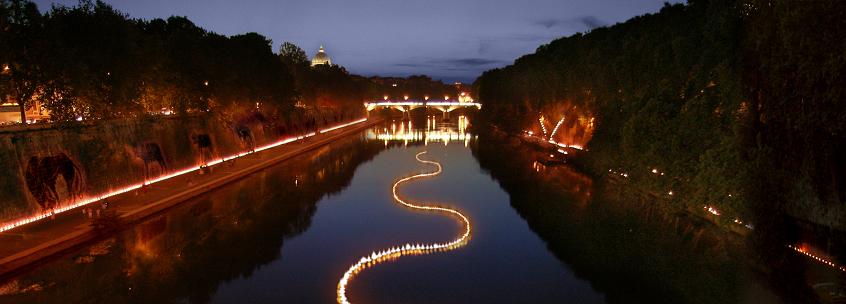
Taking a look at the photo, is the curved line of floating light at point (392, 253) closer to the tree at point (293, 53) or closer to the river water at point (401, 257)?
the river water at point (401, 257)

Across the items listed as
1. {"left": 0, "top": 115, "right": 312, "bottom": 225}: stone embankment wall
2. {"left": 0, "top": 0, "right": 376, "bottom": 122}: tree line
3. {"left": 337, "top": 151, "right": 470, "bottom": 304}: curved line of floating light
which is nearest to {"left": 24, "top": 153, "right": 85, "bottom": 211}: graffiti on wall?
{"left": 0, "top": 115, "right": 312, "bottom": 225}: stone embankment wall

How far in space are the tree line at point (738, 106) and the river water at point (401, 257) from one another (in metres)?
2.35

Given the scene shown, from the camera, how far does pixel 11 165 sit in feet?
67.9

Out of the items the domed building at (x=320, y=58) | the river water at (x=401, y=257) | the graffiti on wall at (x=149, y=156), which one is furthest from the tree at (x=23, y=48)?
the domed building at (x=320, y=58)

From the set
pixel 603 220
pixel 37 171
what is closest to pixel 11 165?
pixel 37 171

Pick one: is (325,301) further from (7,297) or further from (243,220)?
(243,220)

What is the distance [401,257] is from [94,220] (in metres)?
11.8

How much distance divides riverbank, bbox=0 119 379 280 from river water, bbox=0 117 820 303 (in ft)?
Result: 1.62

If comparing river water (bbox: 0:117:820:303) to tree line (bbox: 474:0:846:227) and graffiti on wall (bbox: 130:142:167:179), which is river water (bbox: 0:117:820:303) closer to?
tree line (bbox: 474:0:846:227)

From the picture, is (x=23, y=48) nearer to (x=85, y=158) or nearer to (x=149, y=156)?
(x=85, y=158)

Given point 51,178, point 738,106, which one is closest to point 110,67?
point 51,178

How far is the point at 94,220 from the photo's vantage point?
65.2 ft

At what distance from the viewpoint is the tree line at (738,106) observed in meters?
12.2

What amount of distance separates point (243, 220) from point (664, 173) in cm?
1832
